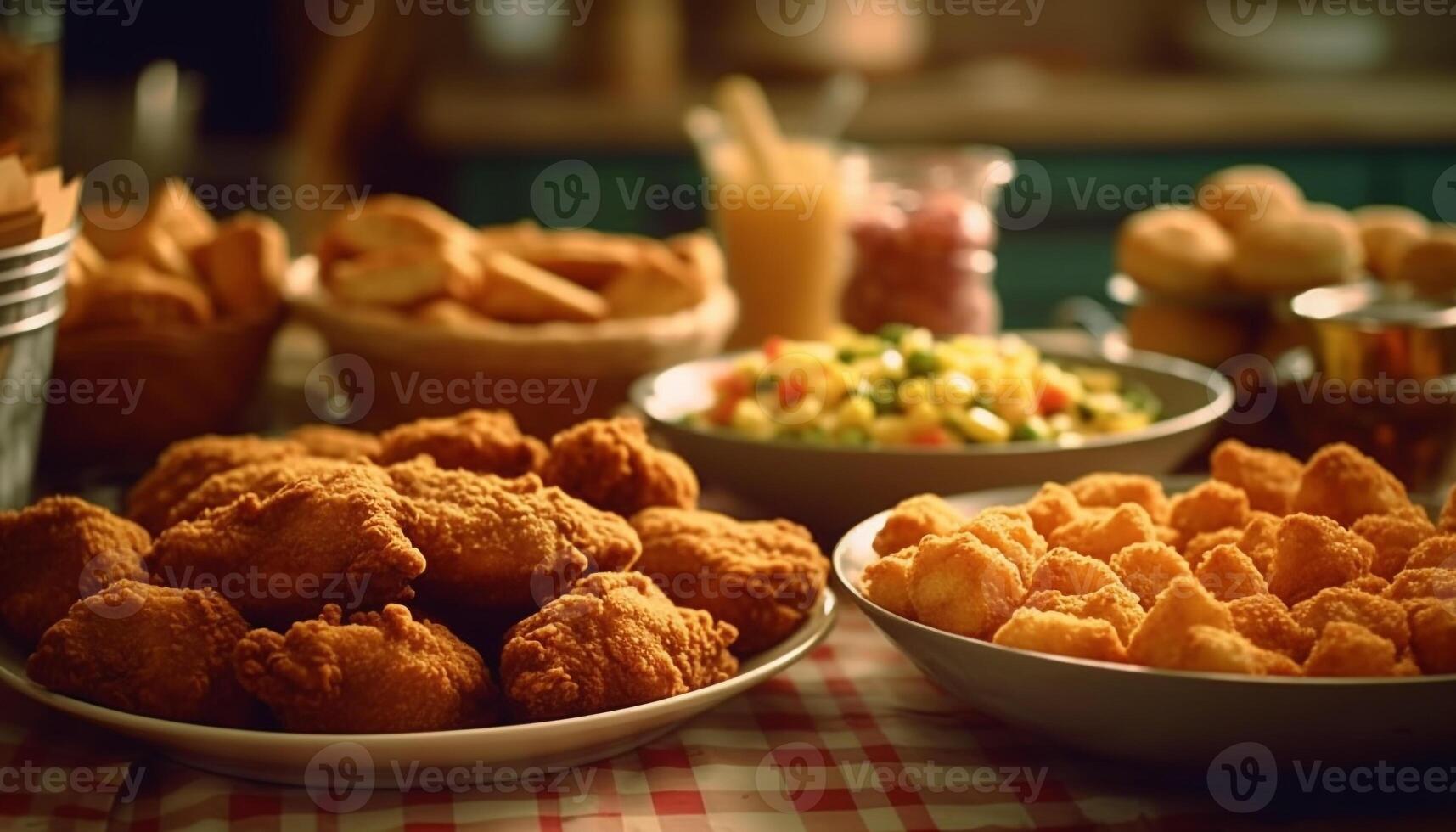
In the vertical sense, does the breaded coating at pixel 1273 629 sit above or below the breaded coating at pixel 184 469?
above

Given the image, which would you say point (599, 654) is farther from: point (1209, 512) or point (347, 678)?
point (1209, 512)

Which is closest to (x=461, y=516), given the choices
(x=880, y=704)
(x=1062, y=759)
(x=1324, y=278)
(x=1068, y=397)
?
(x=880, y=704)

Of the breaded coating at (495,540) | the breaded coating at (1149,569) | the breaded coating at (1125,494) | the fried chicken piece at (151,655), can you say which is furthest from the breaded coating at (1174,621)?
the fried chicken piece at (151,655)

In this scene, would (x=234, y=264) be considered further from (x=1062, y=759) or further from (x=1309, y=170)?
(x=1309, y=170)

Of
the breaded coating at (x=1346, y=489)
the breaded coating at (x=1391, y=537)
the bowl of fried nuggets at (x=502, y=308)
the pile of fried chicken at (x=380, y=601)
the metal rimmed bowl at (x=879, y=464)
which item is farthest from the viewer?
the bowl of fried nuggets at (x=502, y=308)

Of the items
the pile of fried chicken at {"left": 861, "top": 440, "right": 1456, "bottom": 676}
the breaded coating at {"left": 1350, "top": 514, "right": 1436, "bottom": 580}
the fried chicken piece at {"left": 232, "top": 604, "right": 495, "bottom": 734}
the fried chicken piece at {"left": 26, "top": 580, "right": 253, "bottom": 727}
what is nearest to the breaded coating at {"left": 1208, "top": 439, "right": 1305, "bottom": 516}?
the pile of fried chicken at {"left": 861, "top": 440, "right": 1456, "bottom": 676}

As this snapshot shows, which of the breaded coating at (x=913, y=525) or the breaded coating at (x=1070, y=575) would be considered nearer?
the breaded coating at (x=1070, y=575)

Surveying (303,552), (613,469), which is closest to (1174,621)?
(613,469)

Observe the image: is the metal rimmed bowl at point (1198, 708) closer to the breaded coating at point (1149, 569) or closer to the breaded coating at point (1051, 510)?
the breaded coating at point (1149, 569)
